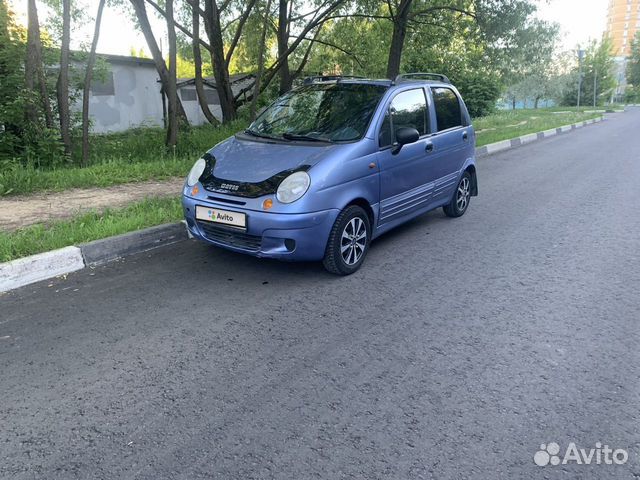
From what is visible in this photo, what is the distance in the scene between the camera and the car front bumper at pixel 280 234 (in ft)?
13.5

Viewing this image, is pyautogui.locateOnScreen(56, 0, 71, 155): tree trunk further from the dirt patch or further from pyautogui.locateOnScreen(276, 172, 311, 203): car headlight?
pyautogui.locateOnScreen(276, 172, 311, 203): car headlight

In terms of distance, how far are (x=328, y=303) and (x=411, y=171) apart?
6.49 ft

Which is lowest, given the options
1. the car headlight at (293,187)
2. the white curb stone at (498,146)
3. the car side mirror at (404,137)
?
the white curb stone at (498,146)

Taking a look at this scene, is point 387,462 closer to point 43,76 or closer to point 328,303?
point 328,303

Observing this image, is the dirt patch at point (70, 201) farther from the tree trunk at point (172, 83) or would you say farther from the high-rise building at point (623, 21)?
the high-rise building at point (623, 21)

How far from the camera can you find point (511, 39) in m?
15.4

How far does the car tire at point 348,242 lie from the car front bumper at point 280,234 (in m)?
0.08

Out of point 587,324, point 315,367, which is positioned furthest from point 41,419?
point 587,324

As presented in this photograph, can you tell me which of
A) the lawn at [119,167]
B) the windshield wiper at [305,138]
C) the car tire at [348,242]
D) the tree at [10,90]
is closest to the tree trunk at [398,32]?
the lawn at [119,167]

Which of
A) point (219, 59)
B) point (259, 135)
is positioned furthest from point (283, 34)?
point (259, 135)

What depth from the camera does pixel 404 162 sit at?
514 centimetres

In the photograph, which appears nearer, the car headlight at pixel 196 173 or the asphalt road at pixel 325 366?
the asphalt road at pixel 325 366

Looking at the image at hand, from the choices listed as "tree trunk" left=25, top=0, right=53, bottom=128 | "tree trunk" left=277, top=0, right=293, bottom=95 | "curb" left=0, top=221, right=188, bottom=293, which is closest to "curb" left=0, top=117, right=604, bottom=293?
"curb" left=0, top=221, right=188, bottom=293

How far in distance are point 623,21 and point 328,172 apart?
150527 mm
